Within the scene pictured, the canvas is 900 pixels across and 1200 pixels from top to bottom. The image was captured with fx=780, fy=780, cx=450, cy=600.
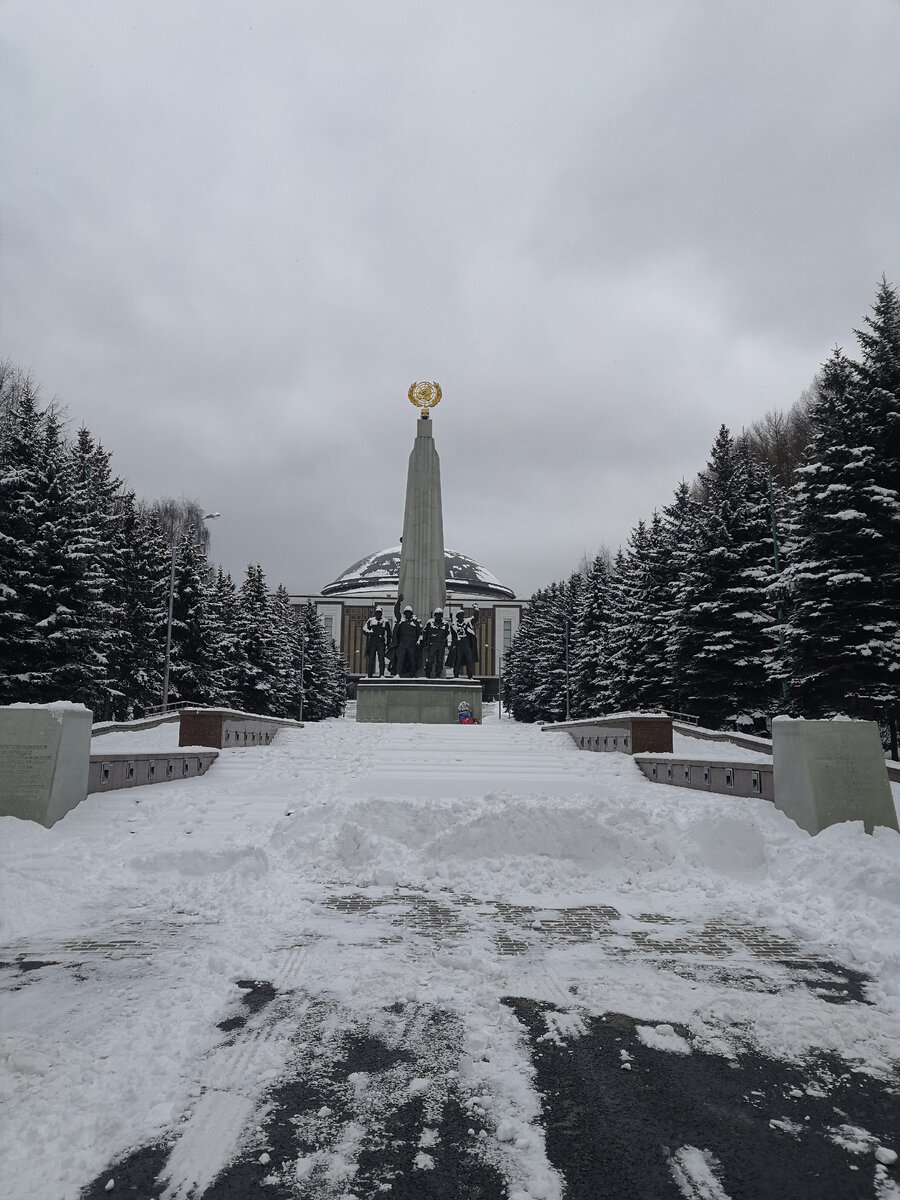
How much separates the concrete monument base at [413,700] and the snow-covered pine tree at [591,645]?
884 cm

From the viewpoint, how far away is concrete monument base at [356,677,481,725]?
2808 centimetres

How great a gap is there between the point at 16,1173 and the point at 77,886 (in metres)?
4.35

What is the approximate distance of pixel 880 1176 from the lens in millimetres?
2699

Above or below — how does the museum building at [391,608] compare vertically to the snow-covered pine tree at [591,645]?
above

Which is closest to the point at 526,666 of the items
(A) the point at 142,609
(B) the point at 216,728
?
(A) the point at 142,609

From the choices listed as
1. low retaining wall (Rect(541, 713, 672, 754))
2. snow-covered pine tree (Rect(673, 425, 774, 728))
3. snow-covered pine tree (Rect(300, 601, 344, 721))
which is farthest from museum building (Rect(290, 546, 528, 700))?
low retaining wall (Rect(541, 713, 672, 754))

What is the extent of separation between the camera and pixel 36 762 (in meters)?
8.15

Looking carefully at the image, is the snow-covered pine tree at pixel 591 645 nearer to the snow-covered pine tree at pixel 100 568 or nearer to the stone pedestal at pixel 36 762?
the snow-covered pine tree at pixel 100 568

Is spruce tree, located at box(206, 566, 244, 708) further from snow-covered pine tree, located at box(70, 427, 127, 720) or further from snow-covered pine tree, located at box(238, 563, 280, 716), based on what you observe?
snow-covered pine tree, located at box(70, 427, 127, 720)

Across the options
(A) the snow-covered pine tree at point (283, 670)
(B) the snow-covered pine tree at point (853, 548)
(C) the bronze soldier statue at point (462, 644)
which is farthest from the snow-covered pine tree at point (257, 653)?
(B) the snow-covered pine tree at point (853, 548)

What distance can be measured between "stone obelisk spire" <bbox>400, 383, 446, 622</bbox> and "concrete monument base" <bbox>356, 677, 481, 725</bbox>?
4537mm

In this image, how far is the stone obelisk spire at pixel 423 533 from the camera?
109ft

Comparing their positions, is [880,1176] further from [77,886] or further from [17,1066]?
[77,886]

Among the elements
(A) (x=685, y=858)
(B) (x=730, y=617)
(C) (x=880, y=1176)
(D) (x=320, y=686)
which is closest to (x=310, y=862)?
(A) (x=685, y=858)
